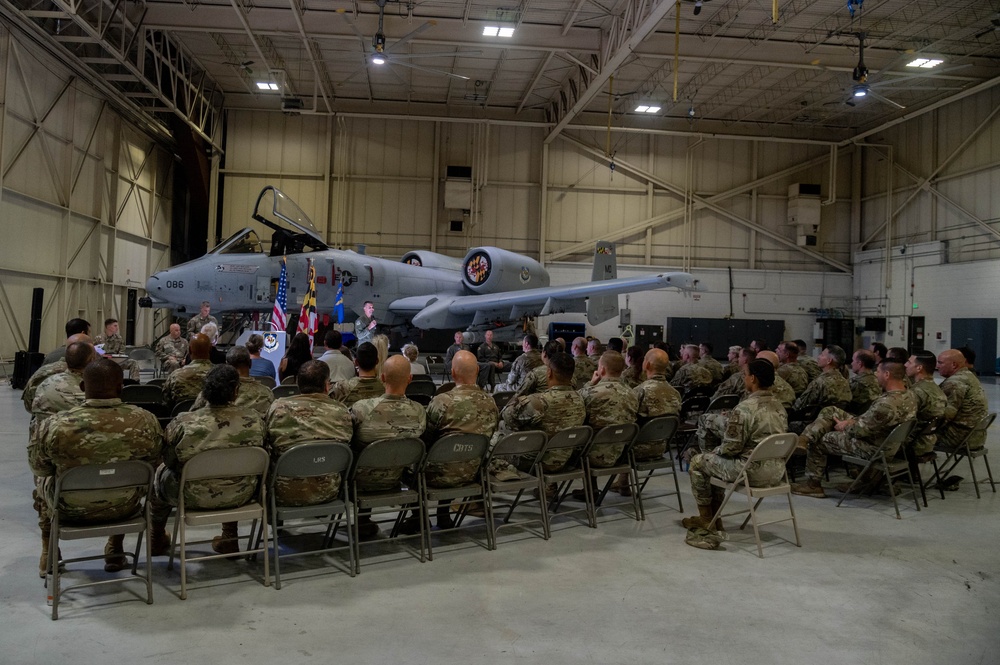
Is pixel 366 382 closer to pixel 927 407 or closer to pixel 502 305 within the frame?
pixel 927 407

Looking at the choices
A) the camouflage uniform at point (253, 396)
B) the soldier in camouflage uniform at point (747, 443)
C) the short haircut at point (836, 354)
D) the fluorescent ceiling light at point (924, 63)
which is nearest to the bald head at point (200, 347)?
the camouflage uniform at point (253, 396)

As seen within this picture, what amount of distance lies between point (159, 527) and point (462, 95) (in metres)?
21.3

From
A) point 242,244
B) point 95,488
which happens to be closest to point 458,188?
point 242,244

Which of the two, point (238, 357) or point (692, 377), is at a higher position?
point (238, 357)

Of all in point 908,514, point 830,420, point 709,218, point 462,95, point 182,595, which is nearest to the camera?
point 182,595

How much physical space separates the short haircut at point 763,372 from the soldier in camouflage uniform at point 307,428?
9.54 feet

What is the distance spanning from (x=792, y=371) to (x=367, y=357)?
203 inches

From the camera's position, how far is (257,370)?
700 centimetres

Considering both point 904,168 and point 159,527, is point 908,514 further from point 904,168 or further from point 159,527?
point 904,168

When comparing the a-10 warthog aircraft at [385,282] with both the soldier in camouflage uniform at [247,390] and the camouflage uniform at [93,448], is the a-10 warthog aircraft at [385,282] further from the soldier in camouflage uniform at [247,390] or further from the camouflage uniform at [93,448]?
the camouflage uniform at [93,448]

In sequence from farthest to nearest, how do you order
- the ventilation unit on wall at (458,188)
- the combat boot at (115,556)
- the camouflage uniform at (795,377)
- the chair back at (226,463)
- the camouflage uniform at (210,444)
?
the ventilation unit on wall at (458,188), the camouflage uniform at (795,377), the combat boot at (115,556), the camouflage uniform at (210,444), the chair back at (226,463)

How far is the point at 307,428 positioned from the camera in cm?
391

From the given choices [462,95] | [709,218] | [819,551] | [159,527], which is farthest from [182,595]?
[709,218]

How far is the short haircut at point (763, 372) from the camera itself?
4.73 meters
